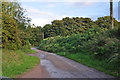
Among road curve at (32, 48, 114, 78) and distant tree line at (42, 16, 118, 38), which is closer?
road curve at (32, 48, 114, 78)

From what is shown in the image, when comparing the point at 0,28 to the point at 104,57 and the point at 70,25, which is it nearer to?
the point at 104,57

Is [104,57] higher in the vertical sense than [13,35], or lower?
lower

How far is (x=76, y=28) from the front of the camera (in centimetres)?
4588

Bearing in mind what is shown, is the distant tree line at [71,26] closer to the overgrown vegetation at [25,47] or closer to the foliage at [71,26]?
the foliage at [71,26]

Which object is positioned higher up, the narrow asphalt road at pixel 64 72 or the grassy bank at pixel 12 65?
the grassy bank at pixel 12 65

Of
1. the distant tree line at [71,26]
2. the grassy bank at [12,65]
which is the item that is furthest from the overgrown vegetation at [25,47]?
the distant tree line at [71,26]

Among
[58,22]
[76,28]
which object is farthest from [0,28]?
[58,22]

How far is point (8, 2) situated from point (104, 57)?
9.42m

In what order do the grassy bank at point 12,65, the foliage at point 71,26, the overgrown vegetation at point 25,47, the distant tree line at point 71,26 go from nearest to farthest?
the grassy bank at point 12,65, the overgrown vegetation at point 25,47, the distant tree line at point 71,26, the foliage at point 71,26

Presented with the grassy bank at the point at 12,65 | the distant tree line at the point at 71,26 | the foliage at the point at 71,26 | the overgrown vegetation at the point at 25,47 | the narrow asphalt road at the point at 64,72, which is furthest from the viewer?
the foliage at the point at 71,26

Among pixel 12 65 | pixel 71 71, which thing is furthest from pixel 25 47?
pixel 71 71

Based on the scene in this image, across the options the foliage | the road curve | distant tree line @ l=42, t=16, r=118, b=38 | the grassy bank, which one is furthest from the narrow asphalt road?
the foliage

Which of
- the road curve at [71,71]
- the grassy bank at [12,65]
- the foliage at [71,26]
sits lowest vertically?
the road curve at [71,71]

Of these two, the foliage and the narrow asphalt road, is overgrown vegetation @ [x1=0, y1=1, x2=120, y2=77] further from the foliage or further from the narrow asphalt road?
the foliage
